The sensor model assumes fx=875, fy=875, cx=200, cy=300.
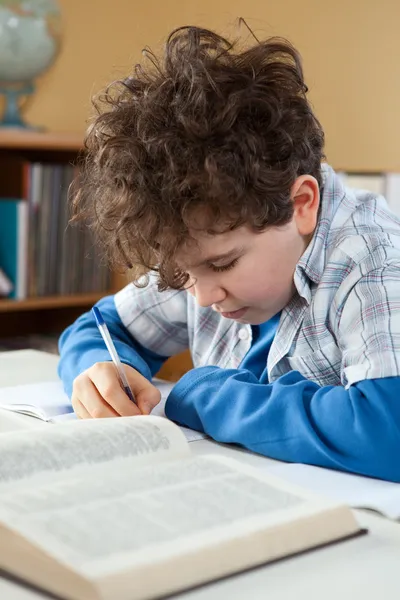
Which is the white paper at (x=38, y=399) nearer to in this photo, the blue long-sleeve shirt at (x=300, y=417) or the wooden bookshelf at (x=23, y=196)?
the blue long-sleeve shirt at (x=300, y=417)

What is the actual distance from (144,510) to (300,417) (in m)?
0.34

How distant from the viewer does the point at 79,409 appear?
108 centimetres

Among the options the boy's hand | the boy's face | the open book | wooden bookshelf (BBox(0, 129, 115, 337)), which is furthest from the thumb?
wooden bookshelf (BBox(0, 129, 115, 337))

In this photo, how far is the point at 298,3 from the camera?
2895 mm

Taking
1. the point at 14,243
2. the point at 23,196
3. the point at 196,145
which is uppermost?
the point at 196,145

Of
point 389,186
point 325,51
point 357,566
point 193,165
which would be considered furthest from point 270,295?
point 325,51

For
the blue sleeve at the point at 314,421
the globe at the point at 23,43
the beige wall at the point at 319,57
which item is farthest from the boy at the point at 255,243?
the beige wall at the point at 319,57

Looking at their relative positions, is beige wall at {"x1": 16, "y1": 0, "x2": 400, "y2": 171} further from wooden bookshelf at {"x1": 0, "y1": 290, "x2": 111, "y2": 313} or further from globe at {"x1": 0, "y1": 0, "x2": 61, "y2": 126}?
wooden bookshelf at {"x1": 0, "y1": 290, "x2": 111, "y2": 313}

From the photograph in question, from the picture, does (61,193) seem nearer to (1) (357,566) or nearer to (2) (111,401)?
(2) (111,401)

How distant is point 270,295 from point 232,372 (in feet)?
0.36

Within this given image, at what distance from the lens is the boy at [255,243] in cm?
96

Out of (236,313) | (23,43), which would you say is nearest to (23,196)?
(23,43)

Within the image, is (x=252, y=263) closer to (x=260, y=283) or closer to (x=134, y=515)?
(x=260, y=283)

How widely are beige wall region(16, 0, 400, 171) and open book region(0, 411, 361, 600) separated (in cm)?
208
